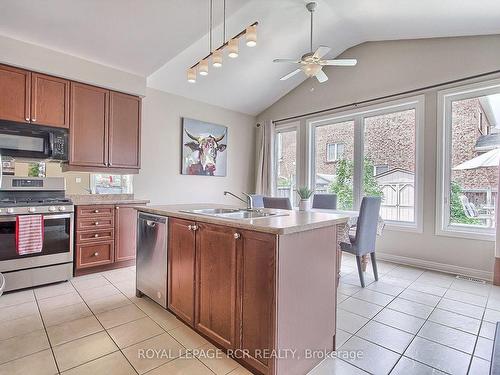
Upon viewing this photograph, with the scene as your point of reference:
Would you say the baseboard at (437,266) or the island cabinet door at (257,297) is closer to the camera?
the island cabinet door at (257,297)

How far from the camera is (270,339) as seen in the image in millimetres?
1439

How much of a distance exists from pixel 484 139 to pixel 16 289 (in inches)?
222

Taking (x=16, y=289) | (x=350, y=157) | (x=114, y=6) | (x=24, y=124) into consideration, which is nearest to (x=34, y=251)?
(x=16, y=289)

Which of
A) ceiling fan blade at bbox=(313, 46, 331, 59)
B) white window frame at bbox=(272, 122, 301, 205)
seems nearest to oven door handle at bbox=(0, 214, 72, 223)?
ceiling fan blade at bbox=(313, 46, 331, 59)

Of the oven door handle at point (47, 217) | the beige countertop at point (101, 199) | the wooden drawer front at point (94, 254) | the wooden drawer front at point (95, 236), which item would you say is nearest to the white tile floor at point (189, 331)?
the wooden drawer front at point (94, 254)

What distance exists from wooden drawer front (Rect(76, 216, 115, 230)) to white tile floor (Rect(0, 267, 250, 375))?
75cm

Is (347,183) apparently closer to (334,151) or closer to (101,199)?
(334,151)

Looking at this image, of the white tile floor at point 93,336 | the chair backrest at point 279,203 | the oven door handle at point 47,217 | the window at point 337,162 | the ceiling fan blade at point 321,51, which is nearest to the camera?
the white tile floor at point 93,336

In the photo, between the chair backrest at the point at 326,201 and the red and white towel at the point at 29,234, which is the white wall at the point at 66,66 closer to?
the red and white towel at the point at 29,234

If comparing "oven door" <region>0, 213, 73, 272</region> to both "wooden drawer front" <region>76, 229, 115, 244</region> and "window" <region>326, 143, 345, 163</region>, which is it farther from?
"window" <region>326, 143, 345, 163</region>

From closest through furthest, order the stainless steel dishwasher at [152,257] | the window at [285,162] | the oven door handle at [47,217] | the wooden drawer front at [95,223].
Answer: the stainless steel dishwasher at [152,257]
the oven door handle at [47,217]
the wooden drawer front at [95,223]
the window at [285,162]

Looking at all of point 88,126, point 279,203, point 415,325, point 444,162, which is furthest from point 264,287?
point 444,162

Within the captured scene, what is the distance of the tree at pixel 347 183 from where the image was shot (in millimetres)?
4418

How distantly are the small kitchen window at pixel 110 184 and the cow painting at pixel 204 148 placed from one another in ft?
3.26
